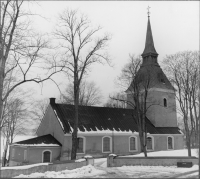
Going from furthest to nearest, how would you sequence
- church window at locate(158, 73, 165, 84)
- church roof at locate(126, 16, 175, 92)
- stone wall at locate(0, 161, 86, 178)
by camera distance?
church window at locate(158, 73, 165, 84) → church roof at locate(126, 16, 175, 92) → stone wall at locate(0, 161, 86, 178)

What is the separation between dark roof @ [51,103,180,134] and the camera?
94.0 ft

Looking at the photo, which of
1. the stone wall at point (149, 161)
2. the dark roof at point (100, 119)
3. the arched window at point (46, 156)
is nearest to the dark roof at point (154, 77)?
the dark roof at point (100, 119)

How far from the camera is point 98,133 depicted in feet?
93.5

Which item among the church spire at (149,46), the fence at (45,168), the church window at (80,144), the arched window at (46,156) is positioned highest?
the church spire at (149,46)

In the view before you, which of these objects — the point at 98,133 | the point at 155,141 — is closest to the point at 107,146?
the point at 98,133

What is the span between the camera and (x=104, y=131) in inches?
1150

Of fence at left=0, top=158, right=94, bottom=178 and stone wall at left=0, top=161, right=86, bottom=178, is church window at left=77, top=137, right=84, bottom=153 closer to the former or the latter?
fence at left=0, top=158, right=94, bottom=178

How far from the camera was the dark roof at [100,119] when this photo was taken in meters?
28.7

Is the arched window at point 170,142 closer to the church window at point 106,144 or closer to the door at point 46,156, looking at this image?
the church window at point 106,144

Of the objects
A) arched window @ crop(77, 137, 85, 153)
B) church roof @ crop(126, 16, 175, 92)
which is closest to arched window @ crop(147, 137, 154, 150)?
church roof @ crop(126, 16, 175, 92)

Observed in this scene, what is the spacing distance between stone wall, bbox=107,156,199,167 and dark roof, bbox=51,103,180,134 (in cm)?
815

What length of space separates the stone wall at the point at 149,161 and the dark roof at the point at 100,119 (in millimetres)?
8149

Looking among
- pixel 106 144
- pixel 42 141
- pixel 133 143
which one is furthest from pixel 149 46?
pixel 42 141

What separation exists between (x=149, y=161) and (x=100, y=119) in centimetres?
1277
